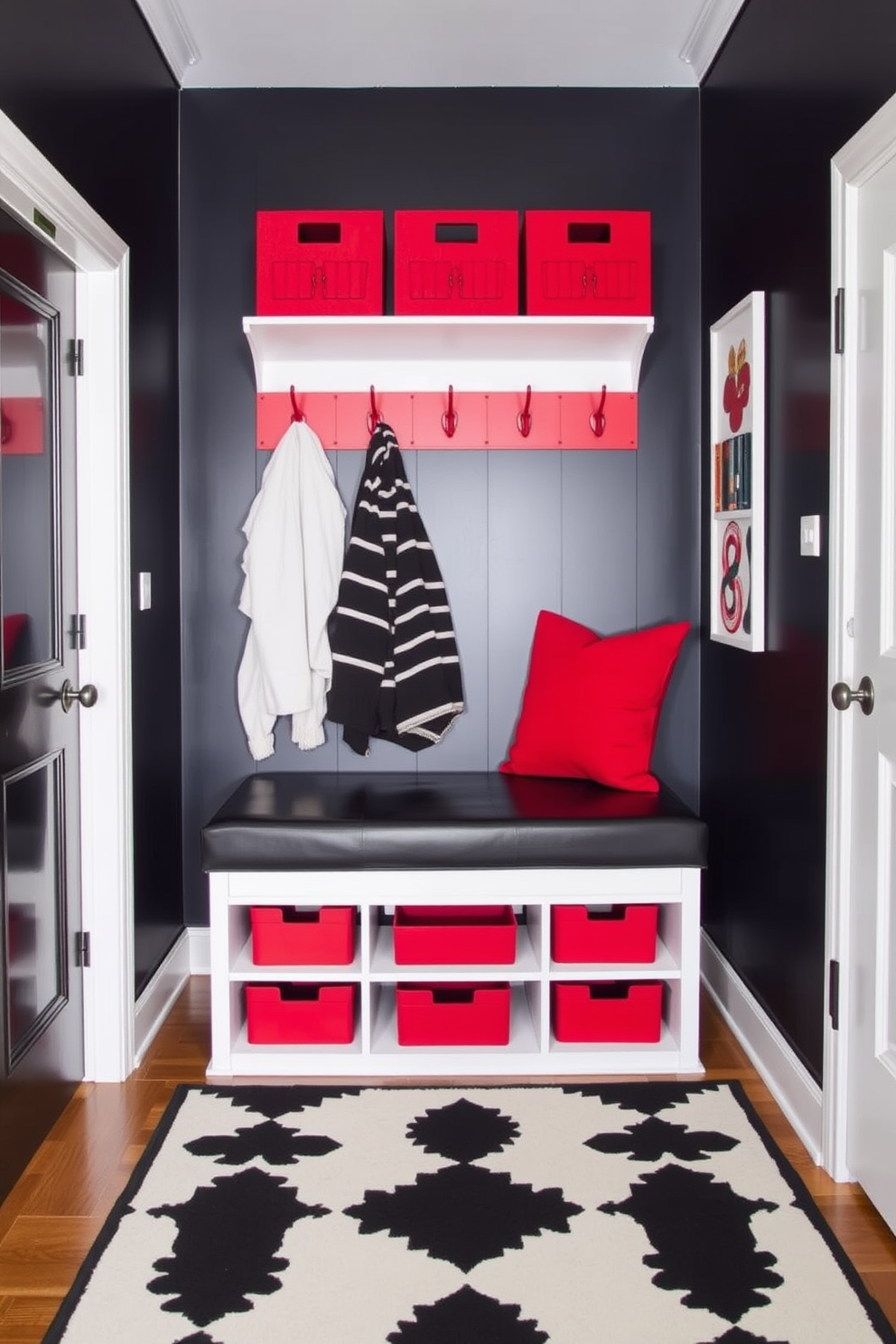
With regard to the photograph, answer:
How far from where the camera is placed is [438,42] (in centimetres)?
334

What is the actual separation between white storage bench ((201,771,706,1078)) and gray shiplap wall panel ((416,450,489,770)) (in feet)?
2.03

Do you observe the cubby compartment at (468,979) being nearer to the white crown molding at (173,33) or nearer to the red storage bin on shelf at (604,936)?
the red storage bin on shelf at (604,936)

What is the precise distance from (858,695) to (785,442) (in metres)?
0.76

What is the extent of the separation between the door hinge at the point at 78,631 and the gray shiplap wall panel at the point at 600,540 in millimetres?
1431

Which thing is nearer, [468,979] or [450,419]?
[468,979]

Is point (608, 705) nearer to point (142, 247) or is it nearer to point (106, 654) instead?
point (106, 654)

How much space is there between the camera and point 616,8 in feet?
10.4

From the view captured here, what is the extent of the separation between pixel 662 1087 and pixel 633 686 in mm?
1010

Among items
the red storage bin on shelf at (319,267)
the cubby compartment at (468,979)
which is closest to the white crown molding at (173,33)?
the red storage bin on shelf at (319,267)

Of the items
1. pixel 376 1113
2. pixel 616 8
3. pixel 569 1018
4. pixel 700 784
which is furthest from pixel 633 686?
pixel 616 8

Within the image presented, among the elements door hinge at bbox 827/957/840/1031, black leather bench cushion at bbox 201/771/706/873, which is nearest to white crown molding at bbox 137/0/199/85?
black leather bench cushion at bbox 201/771/706/873

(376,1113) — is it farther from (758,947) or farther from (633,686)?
(633,686)

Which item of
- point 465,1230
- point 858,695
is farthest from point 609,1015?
point 858,695

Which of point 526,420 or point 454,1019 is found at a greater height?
point 526,420
